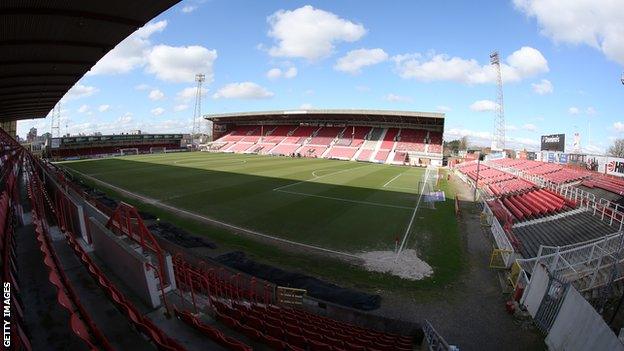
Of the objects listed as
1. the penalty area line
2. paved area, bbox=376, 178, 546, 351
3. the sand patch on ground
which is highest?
the penalty area line

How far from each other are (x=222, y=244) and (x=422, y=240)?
379 inches

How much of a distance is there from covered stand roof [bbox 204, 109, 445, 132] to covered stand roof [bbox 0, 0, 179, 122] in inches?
2118

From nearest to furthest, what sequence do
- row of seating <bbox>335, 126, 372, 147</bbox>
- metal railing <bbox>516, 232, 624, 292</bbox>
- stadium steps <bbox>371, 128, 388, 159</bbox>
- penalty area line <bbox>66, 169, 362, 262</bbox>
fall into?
metal railing <bbox>516, 232, 624, 292</bbox> < penalty area line <bbox>66, 169, 362, 262</bbox> < stadium steps <bbox>371, 128, 388, 159</bbox> < row of seating <bbox>335, 126, 372, 147</bbox>

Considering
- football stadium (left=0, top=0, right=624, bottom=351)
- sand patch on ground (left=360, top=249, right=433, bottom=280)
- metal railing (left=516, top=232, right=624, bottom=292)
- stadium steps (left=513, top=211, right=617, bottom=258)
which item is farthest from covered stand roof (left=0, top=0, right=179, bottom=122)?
stadium steps (left=513, top=211, right=617, bottom=258)

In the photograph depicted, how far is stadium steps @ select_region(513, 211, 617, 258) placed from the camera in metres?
15.4

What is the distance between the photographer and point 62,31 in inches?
334

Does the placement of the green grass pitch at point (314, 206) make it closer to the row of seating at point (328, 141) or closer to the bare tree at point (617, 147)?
the row of seating at point (328, 141)

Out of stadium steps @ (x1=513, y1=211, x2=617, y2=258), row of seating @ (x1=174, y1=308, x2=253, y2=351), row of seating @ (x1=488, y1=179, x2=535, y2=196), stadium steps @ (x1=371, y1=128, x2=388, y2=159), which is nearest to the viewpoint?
row of seating @ (x1=174, y1=308, x2=253, y2=351)

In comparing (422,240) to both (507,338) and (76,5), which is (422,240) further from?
(76,5)

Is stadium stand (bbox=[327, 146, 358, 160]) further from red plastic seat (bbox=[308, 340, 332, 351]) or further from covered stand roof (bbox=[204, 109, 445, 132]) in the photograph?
red plastic seat (bbox=[308, 340, 332, 351])

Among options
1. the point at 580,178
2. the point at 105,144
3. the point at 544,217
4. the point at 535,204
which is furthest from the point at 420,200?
the point at 105,144

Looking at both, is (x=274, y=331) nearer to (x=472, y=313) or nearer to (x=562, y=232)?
(x=472, y=313)

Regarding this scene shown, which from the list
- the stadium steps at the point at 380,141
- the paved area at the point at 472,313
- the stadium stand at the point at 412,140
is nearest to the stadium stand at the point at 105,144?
the stadium steps at the point at 380,141

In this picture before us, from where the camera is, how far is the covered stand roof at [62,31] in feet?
23.1
